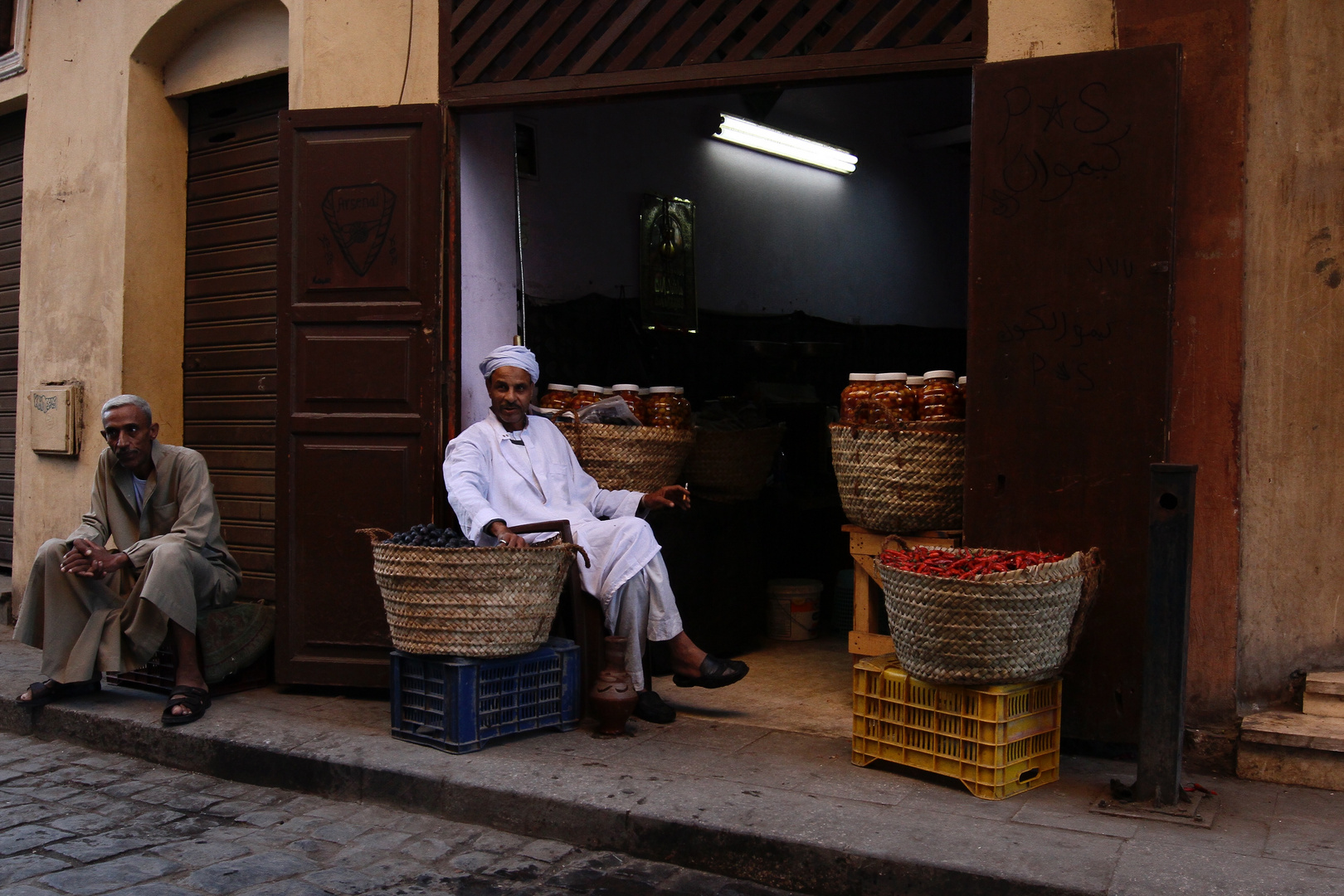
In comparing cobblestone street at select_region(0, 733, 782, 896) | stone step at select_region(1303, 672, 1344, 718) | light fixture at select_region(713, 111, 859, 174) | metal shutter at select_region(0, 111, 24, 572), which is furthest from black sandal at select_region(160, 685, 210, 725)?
light fixture at select_region(713, 111, 859, 174)

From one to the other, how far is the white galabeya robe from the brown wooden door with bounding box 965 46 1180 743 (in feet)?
4.67

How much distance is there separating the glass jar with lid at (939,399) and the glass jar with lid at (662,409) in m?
1.44

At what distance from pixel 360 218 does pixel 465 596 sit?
1.99 m

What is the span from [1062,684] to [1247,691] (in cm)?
64

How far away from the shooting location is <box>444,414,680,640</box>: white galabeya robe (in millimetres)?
4703

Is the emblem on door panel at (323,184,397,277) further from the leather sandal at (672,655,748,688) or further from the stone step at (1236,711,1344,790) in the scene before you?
the stone step at (1236,711,1344,790)

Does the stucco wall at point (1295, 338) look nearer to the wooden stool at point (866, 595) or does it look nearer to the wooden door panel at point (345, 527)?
the wooden stool at point (866, 595)

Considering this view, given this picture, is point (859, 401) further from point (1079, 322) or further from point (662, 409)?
point (662, 409)

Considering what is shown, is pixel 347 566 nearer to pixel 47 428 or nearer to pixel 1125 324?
pixel 47 428

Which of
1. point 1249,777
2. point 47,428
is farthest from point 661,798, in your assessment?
point 47,428

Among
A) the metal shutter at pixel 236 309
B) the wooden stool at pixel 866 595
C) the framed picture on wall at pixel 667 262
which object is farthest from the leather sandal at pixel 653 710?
the framed picture on wall at pixel 667 262

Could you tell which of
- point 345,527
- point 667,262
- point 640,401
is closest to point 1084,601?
point 640,401

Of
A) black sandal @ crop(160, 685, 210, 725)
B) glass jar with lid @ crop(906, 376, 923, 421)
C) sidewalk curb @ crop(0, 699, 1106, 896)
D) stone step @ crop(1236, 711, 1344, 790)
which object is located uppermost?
glass jar with lid @ crop(906, 376, 923, 421)

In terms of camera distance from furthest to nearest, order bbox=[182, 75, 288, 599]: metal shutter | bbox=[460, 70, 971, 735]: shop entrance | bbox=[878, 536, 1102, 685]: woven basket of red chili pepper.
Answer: bbox=[182, 75, 288, 599]: metal shutter
bbox=[460, 70, 971, 735]: shop entrance
bbox=[878, 536, 1102, 685]: woven basket of red chili pepper
